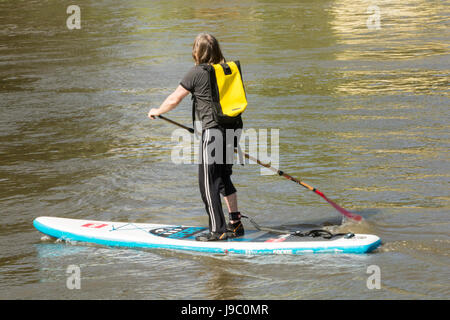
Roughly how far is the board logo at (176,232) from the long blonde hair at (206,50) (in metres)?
1.91

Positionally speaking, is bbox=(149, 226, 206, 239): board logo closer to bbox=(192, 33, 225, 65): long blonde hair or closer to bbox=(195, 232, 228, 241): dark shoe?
bbox=(195, 232, 228, 241): dark shoe

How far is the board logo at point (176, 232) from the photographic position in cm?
750

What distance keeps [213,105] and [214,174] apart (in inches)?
28.8

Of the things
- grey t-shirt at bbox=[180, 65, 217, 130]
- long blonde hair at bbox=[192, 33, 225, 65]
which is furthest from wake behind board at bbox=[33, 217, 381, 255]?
long blonde hair at bbox=[192, 33, 225, 65]

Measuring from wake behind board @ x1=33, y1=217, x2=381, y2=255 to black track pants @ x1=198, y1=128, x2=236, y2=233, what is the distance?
282 millimetres

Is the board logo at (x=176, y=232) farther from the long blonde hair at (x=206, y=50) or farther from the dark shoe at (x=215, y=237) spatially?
the long blonde hair at (x=206, y=50)

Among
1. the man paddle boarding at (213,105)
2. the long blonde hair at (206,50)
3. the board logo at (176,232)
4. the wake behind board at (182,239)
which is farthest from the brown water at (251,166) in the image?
the long blonde hair at (206,50)

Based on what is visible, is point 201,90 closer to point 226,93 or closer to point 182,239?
point 226,93

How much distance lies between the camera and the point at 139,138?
1277 cm

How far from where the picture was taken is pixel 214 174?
7.08 meters

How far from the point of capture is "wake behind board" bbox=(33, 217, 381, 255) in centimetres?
696

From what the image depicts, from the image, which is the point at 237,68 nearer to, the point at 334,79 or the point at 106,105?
the point at 106,105
